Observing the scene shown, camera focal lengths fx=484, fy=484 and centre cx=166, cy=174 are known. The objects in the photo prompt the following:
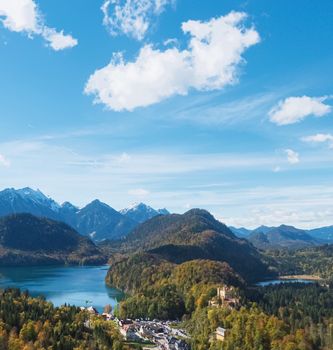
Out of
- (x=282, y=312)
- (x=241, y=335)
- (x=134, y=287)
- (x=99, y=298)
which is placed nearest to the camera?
(x=241, y=335)

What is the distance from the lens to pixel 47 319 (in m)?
74.3

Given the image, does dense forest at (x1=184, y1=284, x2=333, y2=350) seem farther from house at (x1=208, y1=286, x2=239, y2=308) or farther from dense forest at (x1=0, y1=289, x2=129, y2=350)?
dense forest at (x1=0, y1=289, x2=129, y2=350)

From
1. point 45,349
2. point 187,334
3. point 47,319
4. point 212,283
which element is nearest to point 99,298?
point 212,283

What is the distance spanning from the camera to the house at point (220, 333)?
79.4 meters

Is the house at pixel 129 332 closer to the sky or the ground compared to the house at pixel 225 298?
closer to the ground

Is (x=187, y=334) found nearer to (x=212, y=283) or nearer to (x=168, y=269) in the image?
(x=212, y=283)

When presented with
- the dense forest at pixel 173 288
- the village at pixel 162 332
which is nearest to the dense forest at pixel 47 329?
the village at pixel 162 332

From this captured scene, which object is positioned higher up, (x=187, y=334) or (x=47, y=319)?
(x=47, y=319)

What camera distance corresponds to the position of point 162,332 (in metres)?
87.9

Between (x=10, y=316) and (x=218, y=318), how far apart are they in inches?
1457

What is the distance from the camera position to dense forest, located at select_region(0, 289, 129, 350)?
6366cm

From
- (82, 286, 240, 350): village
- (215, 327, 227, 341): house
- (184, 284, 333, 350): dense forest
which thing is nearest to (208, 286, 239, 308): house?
(82, 286, 240, 350): village

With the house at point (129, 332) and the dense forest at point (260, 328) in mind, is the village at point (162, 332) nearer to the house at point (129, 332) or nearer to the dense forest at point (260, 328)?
the house at point (129, 332)

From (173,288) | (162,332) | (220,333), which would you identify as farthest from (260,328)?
(173,288)
